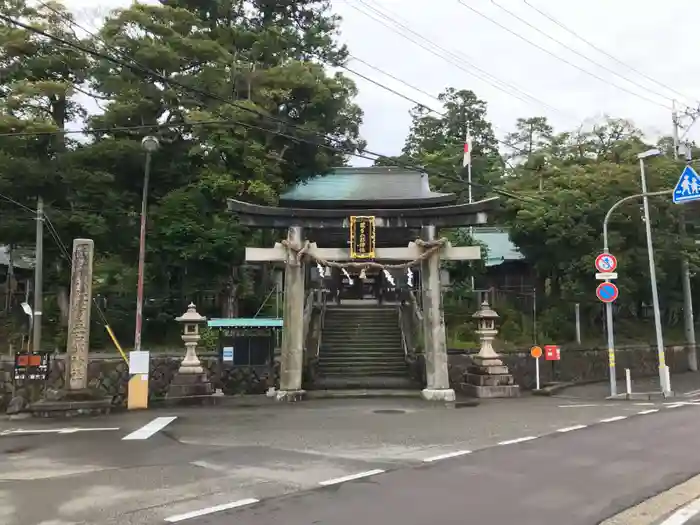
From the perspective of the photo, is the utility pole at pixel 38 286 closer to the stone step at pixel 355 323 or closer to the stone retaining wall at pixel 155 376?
A: the stone retaining wall at pixel 155 376

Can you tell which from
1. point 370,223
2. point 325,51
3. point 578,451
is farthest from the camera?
point 325,51

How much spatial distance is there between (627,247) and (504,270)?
32.5 feet

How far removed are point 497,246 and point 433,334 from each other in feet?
61.1

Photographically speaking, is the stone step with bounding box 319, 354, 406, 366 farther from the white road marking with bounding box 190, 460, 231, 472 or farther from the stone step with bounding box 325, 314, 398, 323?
the white road marking with bounding box 190, 460, 231, 472

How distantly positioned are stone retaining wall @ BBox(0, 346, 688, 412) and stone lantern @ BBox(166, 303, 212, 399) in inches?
36.7

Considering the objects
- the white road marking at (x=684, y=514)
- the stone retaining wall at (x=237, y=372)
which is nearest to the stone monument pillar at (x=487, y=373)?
the stone retaining wall at (x=237, y=372)

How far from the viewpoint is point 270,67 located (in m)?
25.3

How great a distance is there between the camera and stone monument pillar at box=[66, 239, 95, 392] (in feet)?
51.0

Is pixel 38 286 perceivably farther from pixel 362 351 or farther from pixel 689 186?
pixel 689 186

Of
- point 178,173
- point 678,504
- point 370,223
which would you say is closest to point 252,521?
point 678,504

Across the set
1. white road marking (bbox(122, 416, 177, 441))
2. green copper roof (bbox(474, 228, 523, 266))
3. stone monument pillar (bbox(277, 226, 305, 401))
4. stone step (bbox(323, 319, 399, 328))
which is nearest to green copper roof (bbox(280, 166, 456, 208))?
stone monument pillar (bbox(277, 226, 305, 401))

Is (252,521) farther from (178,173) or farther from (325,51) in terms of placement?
(325,51)

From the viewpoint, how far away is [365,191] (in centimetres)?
2536

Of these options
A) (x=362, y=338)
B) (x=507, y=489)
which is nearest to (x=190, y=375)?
(x=362, y=338)
